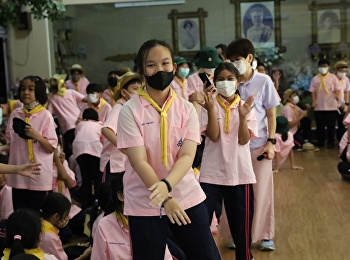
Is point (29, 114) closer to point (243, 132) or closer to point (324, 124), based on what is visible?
point (243, 132)

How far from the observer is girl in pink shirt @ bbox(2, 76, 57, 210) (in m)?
3.91

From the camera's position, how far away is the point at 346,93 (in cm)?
970

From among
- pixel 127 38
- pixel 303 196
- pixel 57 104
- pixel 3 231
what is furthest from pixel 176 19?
pixel 3 231

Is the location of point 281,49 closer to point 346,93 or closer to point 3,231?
point 346,93

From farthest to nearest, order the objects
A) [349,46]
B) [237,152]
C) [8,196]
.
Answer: [349,46] < [8,196] < [237,152]

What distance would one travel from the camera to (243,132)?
3.33 meters

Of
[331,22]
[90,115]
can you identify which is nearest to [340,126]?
[331,22]

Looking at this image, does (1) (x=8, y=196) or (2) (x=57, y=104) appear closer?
(1) (x=8, y=196)

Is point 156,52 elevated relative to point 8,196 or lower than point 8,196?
elevated

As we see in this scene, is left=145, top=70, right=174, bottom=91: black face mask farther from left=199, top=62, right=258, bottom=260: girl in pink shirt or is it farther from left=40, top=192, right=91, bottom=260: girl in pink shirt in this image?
left=40, top=192, right=91, bottom=260: girl in pink shirt

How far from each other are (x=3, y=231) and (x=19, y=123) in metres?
0.66

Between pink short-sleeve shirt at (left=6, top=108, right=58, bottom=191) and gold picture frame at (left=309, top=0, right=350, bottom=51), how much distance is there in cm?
738

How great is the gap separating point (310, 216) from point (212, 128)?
78.2 inches

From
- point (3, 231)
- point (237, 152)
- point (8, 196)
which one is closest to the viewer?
point (237, 152)
